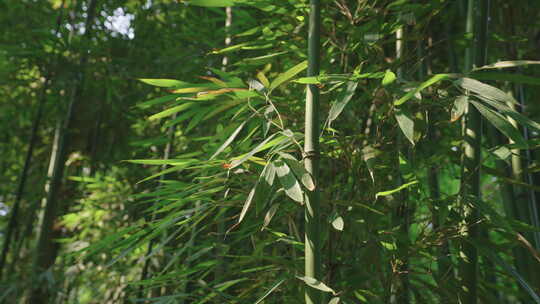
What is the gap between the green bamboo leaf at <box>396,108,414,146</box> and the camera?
76 cm

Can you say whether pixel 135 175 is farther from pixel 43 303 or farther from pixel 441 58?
pixel 441 58

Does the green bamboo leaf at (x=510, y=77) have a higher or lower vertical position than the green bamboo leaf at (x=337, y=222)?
higher

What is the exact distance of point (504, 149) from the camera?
925 millimetres

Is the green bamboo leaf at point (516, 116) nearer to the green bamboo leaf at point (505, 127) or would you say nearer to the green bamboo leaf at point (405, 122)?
the green bamboo leaf at point (505, 127)

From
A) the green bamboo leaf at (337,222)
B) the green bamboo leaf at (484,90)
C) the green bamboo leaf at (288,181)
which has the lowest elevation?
the green bamboo leaf at (337,222)

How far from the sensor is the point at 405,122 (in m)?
0.77

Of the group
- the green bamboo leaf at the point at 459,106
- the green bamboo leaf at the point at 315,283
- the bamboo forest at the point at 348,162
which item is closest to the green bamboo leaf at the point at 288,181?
the bamboo forest at the point at 348,162

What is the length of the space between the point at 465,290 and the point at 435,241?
0.10m

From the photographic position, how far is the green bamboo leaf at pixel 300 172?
0.78 m

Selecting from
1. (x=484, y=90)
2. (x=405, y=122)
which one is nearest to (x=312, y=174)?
(x=405, y=122)

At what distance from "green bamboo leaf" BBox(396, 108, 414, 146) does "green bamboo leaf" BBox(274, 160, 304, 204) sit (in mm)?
179

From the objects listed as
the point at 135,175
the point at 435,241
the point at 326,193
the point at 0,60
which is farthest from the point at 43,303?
the point at 435,241

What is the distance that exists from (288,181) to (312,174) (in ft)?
0.26

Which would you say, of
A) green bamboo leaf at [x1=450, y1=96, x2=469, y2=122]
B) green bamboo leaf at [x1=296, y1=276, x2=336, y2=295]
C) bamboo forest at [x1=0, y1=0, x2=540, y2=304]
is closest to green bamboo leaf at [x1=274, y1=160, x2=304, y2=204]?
bamboo forest at [x1=0, y1=0, x2=540, y2=304]
